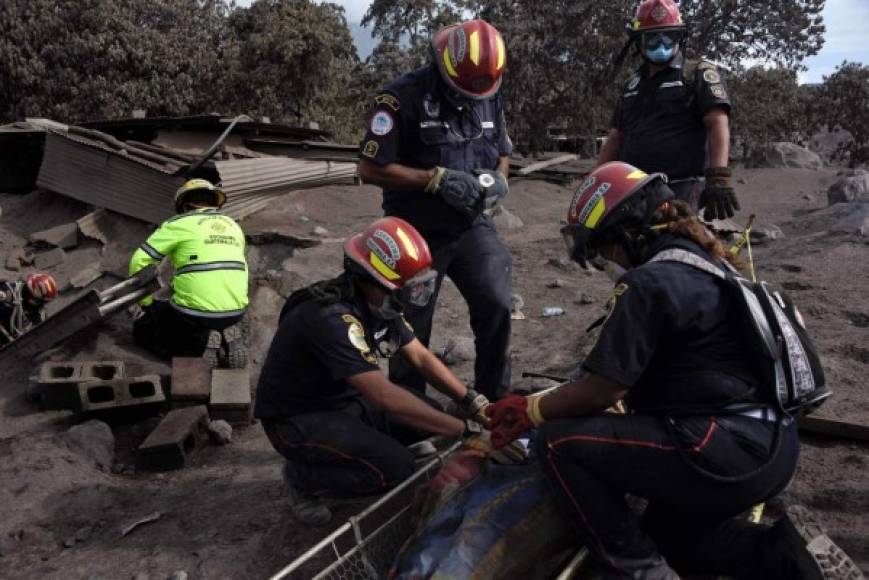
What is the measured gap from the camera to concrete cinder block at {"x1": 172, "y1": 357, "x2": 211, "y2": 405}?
4961 millimetres

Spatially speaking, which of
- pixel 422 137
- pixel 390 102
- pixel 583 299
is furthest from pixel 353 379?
pixel 583 299

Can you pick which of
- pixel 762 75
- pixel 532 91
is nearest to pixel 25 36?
pixel 532 91

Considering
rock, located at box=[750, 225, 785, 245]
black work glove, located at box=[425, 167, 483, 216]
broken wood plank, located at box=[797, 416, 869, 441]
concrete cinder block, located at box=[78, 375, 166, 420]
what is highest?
black work glove, located at box=[425, 167, 483, 216]

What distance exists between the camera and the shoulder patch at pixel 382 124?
12.8 ft

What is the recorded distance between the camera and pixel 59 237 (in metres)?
8.92

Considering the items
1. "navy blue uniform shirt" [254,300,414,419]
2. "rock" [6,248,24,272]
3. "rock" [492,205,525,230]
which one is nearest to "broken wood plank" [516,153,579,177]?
"rock" [492,205,525,230]

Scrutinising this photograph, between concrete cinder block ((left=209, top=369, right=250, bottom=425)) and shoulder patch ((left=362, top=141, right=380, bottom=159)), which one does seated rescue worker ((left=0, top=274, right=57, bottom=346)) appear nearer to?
concrete cinder block ((left=209, top=369, right=250, bottom=425))

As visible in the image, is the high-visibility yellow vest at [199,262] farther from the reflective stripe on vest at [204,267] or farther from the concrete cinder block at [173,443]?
the concrete cinder block at [173,443]

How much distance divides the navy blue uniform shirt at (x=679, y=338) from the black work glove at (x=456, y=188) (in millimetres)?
1538

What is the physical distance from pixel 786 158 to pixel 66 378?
17.4 meters

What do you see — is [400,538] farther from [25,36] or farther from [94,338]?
[25,36]

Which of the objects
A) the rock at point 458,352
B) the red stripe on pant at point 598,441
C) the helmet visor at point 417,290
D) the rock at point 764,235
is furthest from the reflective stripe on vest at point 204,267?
the rock at point 764,235

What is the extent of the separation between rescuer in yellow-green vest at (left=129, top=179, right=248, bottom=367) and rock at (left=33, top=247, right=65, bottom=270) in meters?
3.60

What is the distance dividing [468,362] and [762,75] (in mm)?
19299
